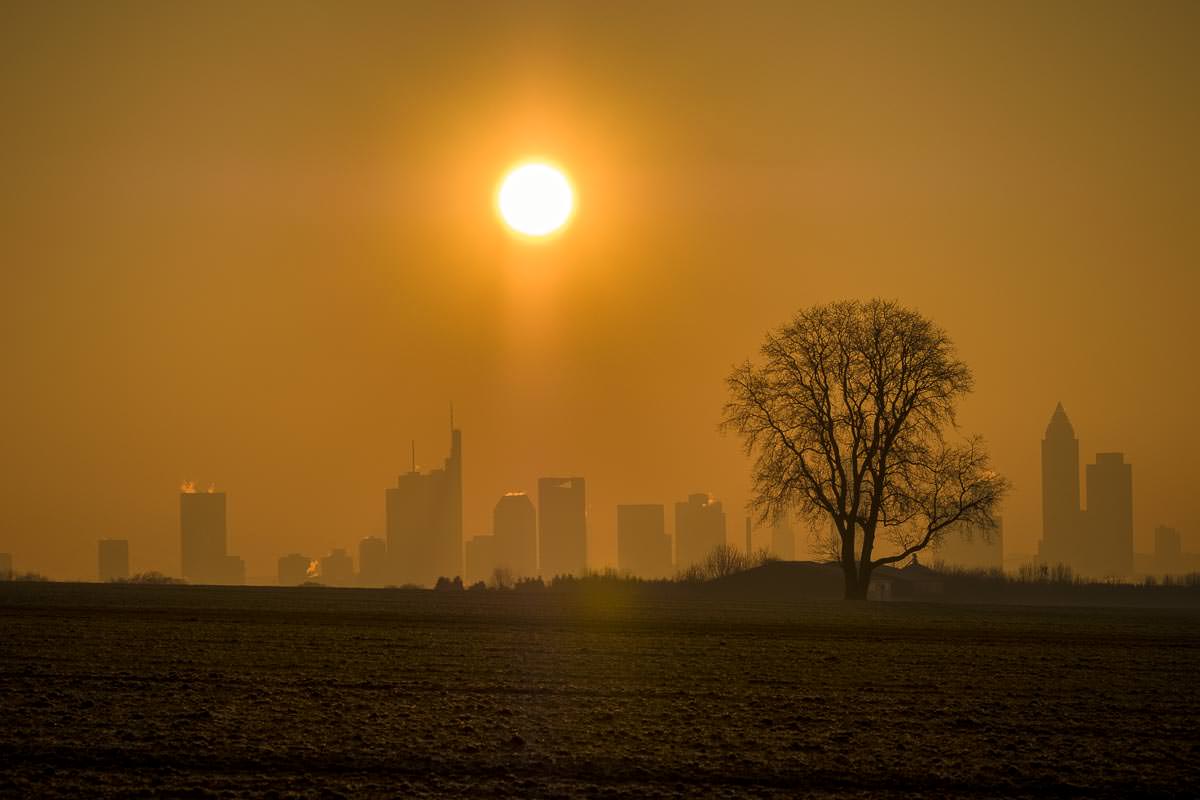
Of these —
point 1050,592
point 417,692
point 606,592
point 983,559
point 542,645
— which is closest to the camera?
point 417,692

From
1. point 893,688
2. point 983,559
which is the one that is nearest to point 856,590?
point 893,688

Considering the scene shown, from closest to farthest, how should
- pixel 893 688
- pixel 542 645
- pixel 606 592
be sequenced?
pixel 893 688 → pixel 542 645 → pixel 606 592

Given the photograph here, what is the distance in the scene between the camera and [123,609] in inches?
1518

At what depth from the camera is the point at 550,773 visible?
567 inches

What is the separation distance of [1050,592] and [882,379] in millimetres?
17543

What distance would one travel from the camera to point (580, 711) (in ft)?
60.6

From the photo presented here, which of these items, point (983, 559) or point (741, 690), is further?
point (983, 559)

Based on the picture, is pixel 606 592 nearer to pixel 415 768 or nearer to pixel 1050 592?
pixel 1050 592

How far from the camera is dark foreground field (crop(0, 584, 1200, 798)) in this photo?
1416cm

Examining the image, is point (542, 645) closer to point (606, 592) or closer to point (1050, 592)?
point (606, 592)

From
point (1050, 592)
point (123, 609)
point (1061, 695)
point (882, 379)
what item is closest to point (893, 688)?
point (1061, 695)

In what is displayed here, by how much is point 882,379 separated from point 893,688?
3842 centimetres

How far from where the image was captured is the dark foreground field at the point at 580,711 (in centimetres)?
1416

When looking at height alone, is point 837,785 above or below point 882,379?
below
